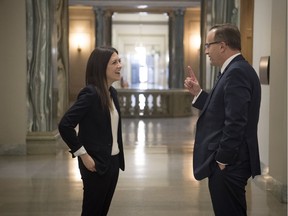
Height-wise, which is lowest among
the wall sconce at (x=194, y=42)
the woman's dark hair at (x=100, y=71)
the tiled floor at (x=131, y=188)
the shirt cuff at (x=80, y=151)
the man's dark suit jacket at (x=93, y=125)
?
the tiled floor at (x=131, y=188)

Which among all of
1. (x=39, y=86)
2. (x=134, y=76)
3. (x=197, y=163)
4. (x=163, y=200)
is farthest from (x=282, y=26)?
(x=134, y=76)

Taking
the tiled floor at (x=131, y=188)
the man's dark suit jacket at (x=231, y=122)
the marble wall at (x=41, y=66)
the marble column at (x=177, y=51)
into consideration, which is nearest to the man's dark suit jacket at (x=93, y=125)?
the man's dark suit jacket at (x=231, y=122)

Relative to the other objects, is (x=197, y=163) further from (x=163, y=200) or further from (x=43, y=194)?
(x=43, y=194)

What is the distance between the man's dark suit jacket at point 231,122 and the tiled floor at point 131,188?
6.35 feet

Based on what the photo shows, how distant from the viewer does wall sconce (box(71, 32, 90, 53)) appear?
21.0 m

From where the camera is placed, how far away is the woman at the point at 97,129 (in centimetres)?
291

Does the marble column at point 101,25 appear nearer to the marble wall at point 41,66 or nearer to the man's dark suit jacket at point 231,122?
the marble wall at point 41,66

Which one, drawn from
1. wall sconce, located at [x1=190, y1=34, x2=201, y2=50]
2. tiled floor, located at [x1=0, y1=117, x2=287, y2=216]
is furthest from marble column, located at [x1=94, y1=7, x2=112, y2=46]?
tiled floor, located at [x1=0, y1=117, x2=287, y2=216]

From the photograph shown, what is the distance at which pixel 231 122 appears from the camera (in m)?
2.69

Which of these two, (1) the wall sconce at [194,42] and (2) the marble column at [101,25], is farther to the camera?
(1) the wall sconce at [194,42]

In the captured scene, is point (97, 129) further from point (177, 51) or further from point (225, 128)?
point (177, 51)

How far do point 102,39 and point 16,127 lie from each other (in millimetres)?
12142

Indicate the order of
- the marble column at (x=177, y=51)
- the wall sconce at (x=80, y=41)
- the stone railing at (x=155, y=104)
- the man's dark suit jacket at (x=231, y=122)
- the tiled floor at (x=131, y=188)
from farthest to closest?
the wall sconce at (x=80, y=41), the marble column at (x=177, y=51), the stone railing at (x=155, y=104), the tiled floor at (x=131, y=188), the man's dark suit jacket at (x=231, y=122)

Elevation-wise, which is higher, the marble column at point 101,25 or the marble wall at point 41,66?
the marble column at point 101,25
